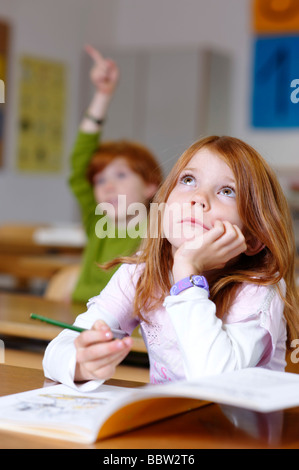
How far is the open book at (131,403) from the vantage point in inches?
27.2

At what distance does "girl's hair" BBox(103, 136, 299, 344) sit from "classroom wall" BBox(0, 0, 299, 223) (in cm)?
504

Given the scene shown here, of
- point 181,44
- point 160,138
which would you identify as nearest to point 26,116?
point 160,138

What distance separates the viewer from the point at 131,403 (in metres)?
0.73

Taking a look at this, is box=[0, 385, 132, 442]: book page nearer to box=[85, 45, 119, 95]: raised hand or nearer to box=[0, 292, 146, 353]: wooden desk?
box=[0, 292, 146, 353]: wooden desk

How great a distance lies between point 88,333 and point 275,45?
5.58 meters

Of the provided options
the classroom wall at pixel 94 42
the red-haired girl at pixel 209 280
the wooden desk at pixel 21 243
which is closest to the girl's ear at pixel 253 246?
the red-haired girl at pixel 209 280

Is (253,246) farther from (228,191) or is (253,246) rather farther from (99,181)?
(99,181)

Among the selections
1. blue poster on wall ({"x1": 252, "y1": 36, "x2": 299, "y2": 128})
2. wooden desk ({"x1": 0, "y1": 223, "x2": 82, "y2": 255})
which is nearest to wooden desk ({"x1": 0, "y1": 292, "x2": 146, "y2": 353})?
wooden desk ({"x1": 0, "y1": 223, "x2": 82, "y2": 255})

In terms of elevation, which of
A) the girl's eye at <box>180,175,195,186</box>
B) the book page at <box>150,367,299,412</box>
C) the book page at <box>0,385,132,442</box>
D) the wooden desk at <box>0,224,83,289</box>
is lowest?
the wooden desk at <box>0,224,83,289</box>

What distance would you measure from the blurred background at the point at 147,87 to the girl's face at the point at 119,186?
3522mm

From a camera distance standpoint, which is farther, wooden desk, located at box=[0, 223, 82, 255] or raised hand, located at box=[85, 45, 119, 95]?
wooden desk, located at box=[0, 223, 82, 255]

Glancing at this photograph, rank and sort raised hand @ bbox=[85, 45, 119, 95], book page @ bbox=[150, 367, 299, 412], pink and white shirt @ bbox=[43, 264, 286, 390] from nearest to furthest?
book page @ bbox=[150, 367, 299, 412] → pink and white shirt @ bbox=[43, 264, 286, 390] → raised hand @ bbox=[85, 45, 119, 95]

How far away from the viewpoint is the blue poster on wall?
602cm

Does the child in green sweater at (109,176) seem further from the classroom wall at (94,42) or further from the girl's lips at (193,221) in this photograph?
the classroom wall at (94,42)
